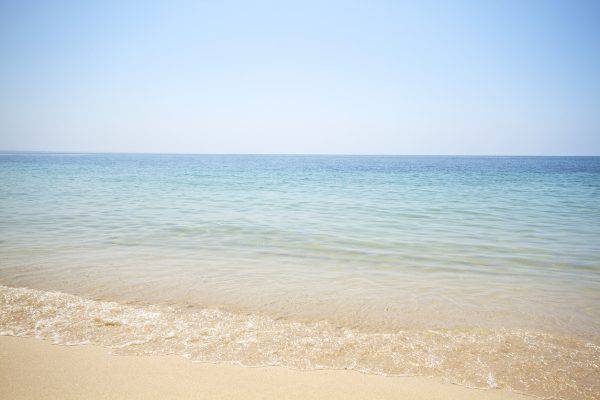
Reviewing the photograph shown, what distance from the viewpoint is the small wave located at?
2.98 m

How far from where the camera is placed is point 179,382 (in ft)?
8.96

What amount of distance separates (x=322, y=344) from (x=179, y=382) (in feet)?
4.60

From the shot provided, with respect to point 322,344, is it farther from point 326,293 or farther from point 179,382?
point 326,293

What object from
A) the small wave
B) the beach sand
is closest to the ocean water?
the small wave

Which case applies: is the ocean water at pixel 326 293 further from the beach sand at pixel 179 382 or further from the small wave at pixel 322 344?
the beach sand at pixel 179 382

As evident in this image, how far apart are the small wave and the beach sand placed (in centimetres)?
13

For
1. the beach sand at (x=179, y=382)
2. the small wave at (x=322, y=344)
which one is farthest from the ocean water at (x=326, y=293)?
the beach sand at (x=179, y=382)

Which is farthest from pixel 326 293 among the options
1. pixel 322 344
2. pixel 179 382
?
pixel 179 382

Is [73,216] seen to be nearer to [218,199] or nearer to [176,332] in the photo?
[218,199]

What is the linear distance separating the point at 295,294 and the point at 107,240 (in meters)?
5.61

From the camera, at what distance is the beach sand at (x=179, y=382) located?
8.54ft

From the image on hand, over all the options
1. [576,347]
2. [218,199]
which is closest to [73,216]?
[218,199]

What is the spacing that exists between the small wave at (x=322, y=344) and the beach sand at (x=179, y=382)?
13 centimetres

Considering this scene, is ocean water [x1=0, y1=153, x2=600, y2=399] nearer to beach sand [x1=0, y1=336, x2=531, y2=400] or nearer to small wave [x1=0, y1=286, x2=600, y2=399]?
small wave [x1=0, y1=286, x2=600, y2=399]
